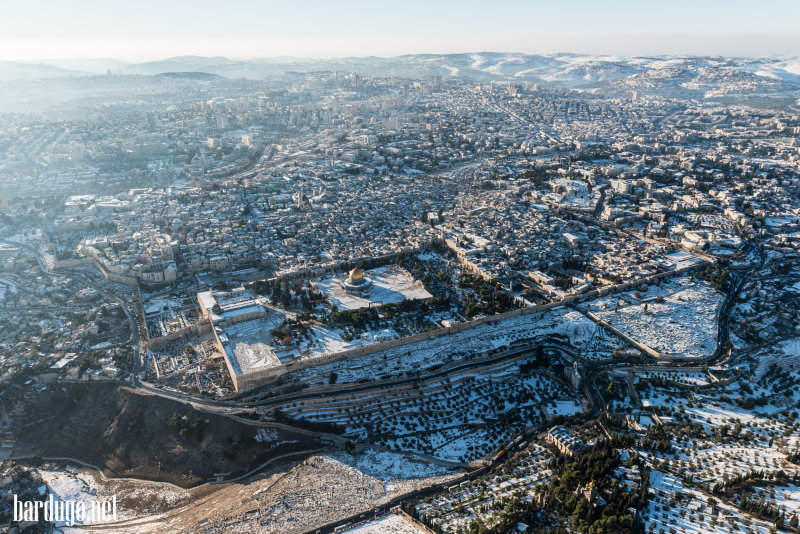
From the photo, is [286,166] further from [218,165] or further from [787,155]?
[787,155]

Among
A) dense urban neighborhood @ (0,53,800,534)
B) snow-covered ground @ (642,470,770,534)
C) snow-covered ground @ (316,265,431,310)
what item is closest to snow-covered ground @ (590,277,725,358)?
dense urban neighborhood @ (0,53,800,534)

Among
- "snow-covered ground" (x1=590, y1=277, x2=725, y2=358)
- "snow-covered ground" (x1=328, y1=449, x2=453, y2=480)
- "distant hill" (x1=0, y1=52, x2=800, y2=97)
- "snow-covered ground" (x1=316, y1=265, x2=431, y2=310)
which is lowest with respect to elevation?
"snow-covered ground" (x1=328, y1=449, x2=453, y2=480)

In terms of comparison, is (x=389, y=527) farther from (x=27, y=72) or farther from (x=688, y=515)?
(x=27, y=72)

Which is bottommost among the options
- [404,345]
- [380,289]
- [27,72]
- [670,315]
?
[670,315]

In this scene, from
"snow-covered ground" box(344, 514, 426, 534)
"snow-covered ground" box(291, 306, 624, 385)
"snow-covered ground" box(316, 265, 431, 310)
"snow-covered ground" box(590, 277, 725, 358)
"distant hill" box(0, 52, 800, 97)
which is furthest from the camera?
"distant hill" box(0, 52, 800, 97)

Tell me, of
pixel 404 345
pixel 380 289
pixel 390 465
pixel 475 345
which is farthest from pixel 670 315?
pixel 390 465

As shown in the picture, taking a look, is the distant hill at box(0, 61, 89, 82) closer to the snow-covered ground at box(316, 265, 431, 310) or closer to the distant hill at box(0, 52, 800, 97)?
the distant hill at box(0, 52, 800, 97)

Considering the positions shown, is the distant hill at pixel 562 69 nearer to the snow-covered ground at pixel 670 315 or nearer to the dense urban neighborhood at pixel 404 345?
the dense urban neighborhood at pixel 404 345
